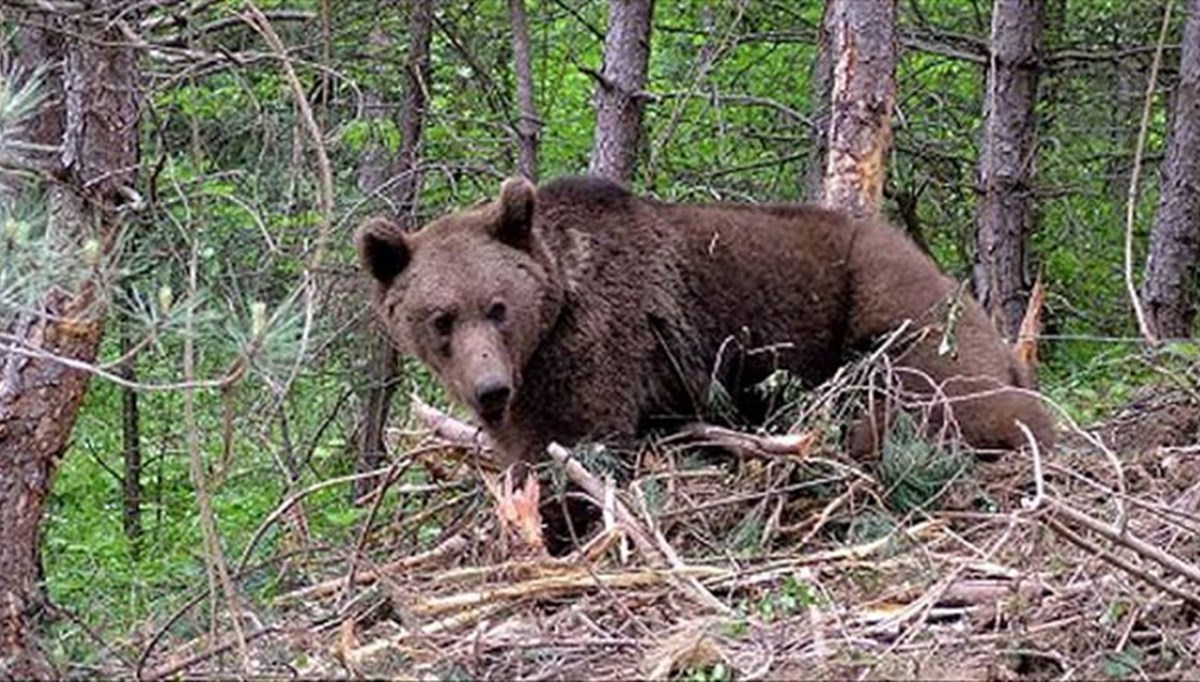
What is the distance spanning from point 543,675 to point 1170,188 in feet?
30.3

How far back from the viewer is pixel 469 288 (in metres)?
7.41

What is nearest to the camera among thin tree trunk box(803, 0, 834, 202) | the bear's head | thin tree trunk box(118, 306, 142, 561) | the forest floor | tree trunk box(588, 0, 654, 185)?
the forest floor

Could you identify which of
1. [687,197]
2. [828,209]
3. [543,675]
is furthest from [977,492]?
[687,197]

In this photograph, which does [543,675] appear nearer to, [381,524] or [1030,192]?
[381,524]

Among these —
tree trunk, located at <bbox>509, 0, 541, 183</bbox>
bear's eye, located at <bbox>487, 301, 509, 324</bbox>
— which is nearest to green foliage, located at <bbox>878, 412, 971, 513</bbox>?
bear's eye, located at <bbox>487, 301, 509, 324</bbox>

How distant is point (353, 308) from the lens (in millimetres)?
11008

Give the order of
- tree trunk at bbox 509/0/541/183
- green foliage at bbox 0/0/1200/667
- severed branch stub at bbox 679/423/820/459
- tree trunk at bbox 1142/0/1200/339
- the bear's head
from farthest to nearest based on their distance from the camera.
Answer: tree trunk at bbox 1142/0/1200/339 → tree trunk at bbox 509/0/541/183 → green foliage at bbox 0/0/1200/667 → the bear's head → severed branch stub at bbox 679/423/820/459

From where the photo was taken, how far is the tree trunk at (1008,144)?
41.7ft

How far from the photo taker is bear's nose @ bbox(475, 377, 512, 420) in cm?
701

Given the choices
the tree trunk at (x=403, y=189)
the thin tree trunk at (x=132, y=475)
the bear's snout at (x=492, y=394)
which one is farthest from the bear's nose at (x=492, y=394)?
the thin tree trunk at (x=132, y=475)

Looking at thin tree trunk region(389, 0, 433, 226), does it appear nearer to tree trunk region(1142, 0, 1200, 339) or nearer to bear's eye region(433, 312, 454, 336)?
bear's eye region(433, 312, 454, 336)

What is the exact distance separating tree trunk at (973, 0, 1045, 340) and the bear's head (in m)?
5.76

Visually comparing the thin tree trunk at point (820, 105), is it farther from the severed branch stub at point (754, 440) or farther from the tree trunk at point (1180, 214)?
the severed branch stub at point (754, 440)

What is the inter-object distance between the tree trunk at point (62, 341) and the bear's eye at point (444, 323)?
4.14ft
